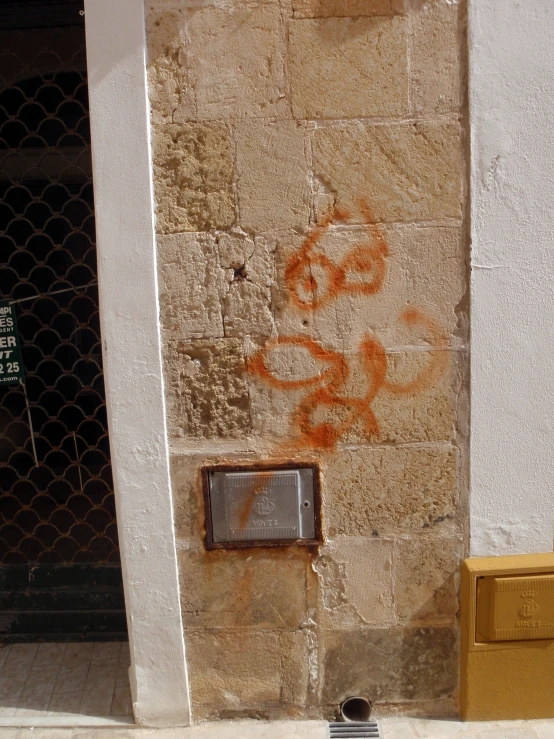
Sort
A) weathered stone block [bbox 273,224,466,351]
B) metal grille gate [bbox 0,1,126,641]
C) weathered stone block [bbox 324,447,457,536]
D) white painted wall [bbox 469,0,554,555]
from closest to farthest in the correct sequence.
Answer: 1. white painted wall [bbox 469,0,554,555]
2. weathered stone block [bbox 273,224,466,351]
3. weathered stone block [bbox 324,447,457,536]
4. metal grille gate [bbox 0,1,126,641]

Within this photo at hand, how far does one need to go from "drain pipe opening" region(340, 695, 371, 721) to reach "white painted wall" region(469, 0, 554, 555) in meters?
0.77

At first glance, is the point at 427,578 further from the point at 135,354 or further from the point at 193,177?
the point at 193,177

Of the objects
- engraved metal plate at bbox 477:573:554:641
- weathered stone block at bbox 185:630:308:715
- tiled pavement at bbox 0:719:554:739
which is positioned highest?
engraved metal plate at bbox 477:573:554:641

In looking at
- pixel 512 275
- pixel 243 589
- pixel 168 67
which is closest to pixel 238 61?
pixel 168 67

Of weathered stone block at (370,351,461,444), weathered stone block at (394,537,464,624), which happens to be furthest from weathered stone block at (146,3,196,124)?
weathered stone block at (394,537,464,624)

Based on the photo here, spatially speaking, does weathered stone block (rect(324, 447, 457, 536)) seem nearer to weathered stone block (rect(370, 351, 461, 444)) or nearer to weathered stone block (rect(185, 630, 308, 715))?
weathered stone block (rect(370, 351, 461, 444))

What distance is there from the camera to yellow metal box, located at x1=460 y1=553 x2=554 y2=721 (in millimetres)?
2469

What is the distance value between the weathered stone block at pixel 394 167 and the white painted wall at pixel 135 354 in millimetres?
678

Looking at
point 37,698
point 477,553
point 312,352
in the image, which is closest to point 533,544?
point 477,553

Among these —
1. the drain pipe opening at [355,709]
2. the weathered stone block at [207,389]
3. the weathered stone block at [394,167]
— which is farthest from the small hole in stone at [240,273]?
the drain pipe opening at [355,709]

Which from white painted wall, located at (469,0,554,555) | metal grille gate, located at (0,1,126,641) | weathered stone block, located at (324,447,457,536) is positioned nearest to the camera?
white painted wall, located at (469,0,554,555)

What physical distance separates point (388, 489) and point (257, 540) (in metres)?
0.55

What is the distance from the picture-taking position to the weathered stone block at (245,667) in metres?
2.59

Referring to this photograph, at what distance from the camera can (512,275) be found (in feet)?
7.71
